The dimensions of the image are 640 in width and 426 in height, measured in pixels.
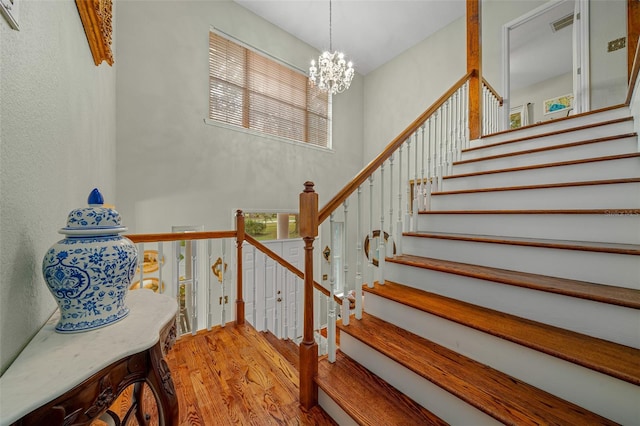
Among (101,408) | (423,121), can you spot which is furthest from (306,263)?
(423,121)

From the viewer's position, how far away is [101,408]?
566 millimetres

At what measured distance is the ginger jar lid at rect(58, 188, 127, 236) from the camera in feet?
2.27

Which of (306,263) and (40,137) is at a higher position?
(40,137)

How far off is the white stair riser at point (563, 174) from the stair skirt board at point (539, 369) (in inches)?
53.1

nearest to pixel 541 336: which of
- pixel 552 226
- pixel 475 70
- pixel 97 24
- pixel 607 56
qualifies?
pixel 552 226

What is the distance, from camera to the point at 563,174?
1.70 meters

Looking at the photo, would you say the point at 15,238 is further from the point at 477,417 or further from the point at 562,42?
the point at 562,42

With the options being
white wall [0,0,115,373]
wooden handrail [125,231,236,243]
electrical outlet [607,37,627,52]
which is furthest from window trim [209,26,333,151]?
electrical outlet [607,37,627,52]

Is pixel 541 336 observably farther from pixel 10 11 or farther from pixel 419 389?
pixel 10 11

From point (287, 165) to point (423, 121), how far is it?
8.29 feet

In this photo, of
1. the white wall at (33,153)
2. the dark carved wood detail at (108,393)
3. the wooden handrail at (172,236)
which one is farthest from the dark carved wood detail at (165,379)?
the wooden handrail at (172,236)

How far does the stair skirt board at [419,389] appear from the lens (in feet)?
3.17

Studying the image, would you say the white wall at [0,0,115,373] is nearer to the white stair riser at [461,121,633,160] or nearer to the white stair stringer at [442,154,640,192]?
the white stair stringer at [442,154,640,192]

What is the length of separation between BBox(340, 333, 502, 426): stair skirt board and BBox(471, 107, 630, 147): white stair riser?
246cm
